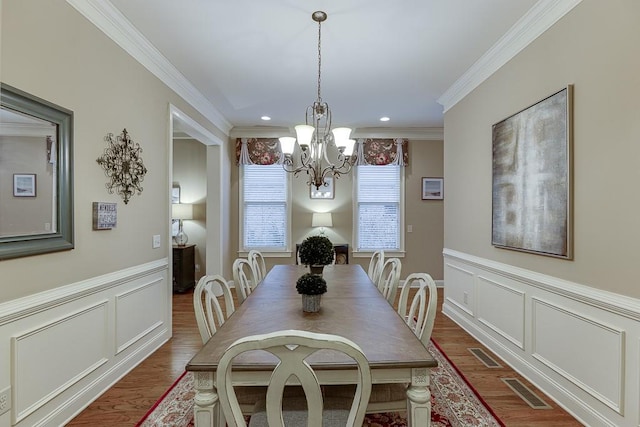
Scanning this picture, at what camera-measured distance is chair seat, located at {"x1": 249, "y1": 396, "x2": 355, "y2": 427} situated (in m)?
1.36

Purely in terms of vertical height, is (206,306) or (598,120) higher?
(598,120)

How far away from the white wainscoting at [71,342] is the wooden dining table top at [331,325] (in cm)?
111

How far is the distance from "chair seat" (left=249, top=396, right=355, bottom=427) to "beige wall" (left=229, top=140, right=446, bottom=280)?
14.5 ft

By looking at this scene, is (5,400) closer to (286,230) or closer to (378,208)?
(286,230)

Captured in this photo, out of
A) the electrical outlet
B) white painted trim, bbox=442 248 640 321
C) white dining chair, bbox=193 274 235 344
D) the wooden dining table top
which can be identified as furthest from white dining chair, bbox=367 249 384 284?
the electrical outlet

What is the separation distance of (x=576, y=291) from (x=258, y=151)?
488 centimetres

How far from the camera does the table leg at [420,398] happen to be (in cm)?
132

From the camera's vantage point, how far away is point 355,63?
3.32 metres

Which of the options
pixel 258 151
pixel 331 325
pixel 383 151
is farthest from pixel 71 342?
pixel 383 151

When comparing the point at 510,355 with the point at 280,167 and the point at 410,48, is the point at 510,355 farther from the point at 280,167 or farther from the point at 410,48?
the point at 280,167

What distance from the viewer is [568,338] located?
2225 mm

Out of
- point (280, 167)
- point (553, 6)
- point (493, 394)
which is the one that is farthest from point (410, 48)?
point (280, 167)

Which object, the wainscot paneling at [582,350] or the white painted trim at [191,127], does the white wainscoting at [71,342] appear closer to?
the white painted trim at [191,127]

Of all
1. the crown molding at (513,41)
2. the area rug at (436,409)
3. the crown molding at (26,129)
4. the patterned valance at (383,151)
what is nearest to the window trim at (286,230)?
the patterned valance at (383,151)
